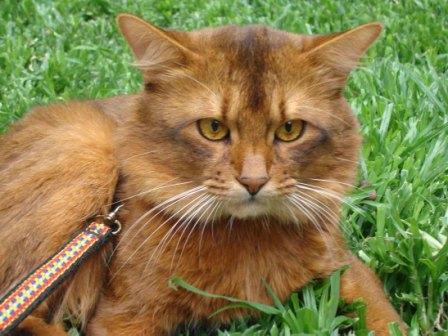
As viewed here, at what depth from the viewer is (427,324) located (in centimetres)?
340

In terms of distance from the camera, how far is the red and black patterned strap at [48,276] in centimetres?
295

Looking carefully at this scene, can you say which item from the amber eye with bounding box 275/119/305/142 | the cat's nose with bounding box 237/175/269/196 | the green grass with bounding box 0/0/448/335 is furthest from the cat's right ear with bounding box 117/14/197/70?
the green grass with bounding box 0/0/448/335

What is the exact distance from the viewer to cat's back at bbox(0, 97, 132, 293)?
323cm

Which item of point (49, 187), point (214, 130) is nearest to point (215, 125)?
point (214, 130)

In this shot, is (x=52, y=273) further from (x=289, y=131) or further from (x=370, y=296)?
(x=370, y=296)

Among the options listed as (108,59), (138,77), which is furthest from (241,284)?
(108,59)

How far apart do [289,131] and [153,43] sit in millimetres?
585

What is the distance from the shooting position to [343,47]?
3.19 metres

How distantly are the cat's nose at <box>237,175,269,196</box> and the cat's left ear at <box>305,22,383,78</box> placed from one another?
56 centimetres

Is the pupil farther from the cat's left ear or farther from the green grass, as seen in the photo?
the green grass

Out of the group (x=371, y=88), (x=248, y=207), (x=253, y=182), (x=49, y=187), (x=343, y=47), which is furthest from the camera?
(x=371, y=88)

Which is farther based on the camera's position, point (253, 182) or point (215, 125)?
point (215, 125)

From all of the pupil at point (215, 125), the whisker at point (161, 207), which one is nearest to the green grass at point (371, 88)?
the whisker at point (161, 207)

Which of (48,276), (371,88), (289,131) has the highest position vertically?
(289,131)
